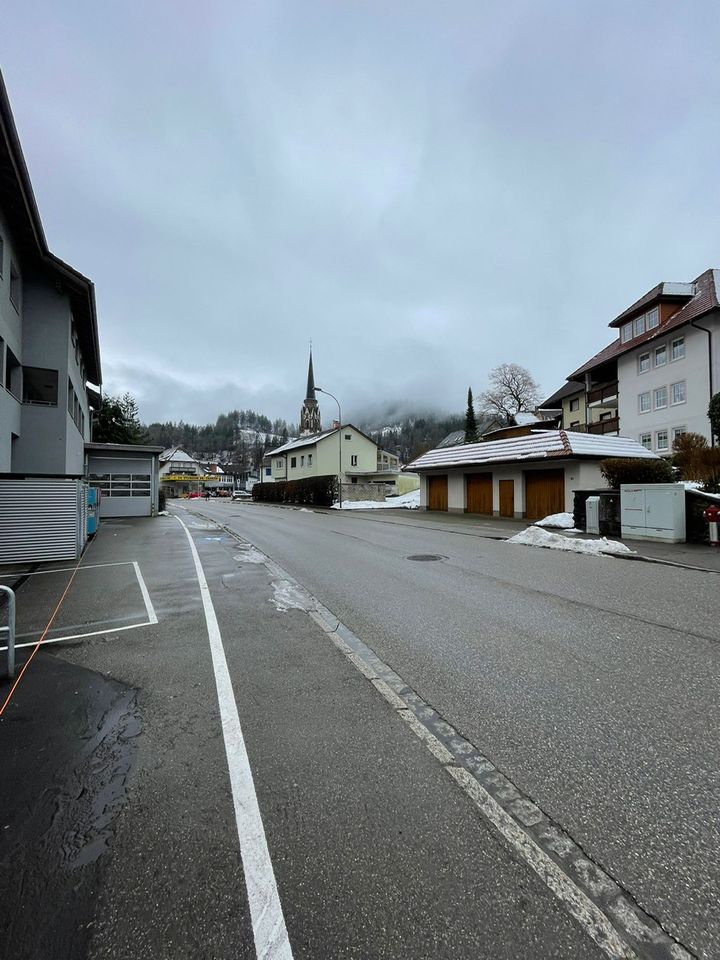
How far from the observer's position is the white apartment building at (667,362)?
89.8ft

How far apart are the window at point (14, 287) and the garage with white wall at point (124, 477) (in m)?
9.87

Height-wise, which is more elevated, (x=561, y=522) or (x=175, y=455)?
(x=175, y=455)

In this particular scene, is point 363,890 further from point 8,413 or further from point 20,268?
point 20,268

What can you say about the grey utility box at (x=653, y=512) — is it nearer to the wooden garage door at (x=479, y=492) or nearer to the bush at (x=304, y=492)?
the wooden garage door at (x=479, y=492)

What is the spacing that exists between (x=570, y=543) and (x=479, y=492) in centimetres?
1413

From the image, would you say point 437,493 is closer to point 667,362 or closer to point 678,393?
point 678,393

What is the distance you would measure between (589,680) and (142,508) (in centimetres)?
2682

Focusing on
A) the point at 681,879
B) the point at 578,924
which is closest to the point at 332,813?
the point at 578,924

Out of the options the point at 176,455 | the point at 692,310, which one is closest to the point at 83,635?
the point at 692,310

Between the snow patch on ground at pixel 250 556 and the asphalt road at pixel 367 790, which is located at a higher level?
the snow patch on ground at pixel 250 556

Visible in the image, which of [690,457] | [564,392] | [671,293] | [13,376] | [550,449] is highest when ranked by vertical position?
[671,293]

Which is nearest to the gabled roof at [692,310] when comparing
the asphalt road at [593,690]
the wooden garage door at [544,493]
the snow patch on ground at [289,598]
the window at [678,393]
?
the window at [678,393]

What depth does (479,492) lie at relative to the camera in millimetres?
26703

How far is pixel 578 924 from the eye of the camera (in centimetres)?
178
